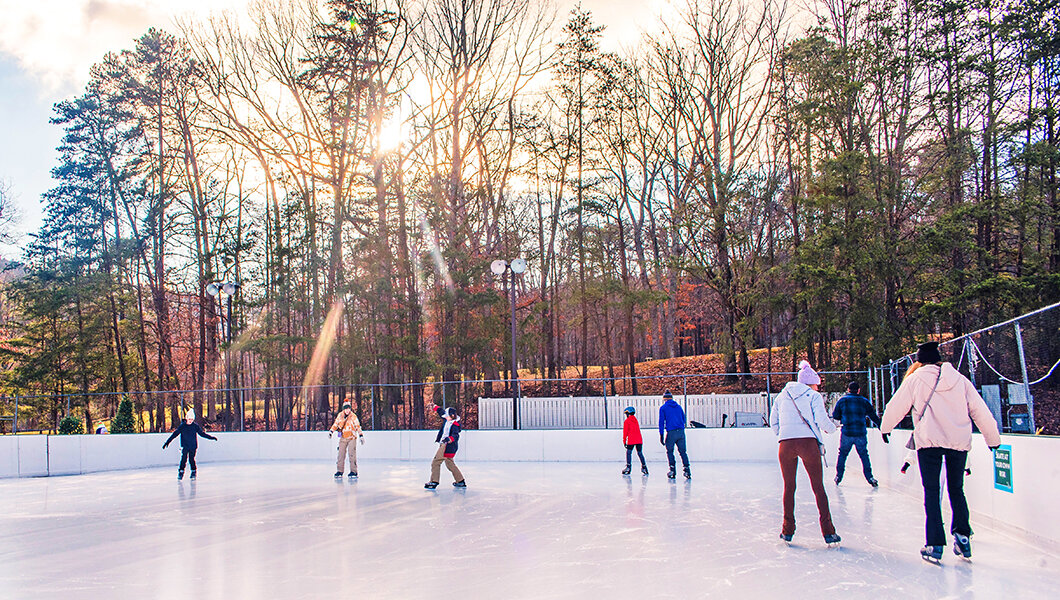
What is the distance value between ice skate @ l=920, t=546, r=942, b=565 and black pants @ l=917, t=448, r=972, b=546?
0.06m

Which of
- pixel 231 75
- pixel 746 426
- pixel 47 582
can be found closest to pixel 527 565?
pixel 47 582

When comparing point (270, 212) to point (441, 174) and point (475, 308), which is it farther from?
point (475, 308)

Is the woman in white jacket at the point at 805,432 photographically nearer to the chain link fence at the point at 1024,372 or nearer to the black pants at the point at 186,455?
the chain link fence at the point at 1024,372

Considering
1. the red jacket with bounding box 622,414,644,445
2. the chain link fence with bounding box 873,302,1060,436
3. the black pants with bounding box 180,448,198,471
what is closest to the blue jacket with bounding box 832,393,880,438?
the chain link fence with bounding box 873,302,1060,436

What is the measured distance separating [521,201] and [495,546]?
3054cm

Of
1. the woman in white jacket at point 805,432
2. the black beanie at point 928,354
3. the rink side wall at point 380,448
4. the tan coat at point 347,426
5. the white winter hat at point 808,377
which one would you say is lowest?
the rink side wall at point 380,448

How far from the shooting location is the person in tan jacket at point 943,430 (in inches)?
237

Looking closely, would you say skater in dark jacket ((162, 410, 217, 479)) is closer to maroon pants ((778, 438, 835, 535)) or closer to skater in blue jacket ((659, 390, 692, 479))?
skater in blue jacket ((659, 390, 692, 479))

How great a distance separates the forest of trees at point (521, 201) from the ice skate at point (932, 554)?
14.2m

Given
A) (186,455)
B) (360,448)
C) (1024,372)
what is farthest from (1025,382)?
(360,448)

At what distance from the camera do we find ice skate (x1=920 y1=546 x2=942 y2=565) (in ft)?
20.4

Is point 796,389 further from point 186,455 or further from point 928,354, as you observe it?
point 186,455

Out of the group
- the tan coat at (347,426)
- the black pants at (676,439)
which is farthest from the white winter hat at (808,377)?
the tan coat at (347,426)

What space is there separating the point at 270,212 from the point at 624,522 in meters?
29.8
